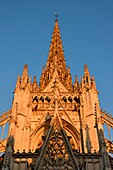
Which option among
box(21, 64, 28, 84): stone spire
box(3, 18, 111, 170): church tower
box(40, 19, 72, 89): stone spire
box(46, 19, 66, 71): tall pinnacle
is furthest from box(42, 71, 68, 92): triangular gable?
box(46, 19, 66, 71): tall pinnacle

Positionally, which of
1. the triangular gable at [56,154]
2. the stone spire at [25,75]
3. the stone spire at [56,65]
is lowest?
the triangular gable at [56,154]

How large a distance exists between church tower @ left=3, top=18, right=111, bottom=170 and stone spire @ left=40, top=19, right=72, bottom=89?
1.42 ft

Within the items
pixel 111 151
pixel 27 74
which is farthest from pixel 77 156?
pixel 27 74

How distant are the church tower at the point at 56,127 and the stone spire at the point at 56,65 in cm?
43

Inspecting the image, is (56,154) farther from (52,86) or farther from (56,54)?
(56,54)

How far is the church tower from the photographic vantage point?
46.1 feet

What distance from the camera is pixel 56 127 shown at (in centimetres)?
1634

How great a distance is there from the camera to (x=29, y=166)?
14469mm

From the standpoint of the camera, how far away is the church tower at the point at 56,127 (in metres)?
14.0

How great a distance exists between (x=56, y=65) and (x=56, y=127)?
1261 cm

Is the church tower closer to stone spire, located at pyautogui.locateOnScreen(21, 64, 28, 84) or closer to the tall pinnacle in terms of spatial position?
stone spire, located at pyautogui.locateOnScreen(21, 64, 28, 84)

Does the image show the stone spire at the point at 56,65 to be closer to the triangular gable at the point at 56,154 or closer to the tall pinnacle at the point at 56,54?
the tall pinnacle at the point at 56,54

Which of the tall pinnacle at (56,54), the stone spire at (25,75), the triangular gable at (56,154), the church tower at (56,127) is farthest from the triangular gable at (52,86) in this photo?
the triangular gable at (56,154)

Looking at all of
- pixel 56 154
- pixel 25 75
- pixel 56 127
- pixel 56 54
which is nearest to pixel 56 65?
pixel 56 54
